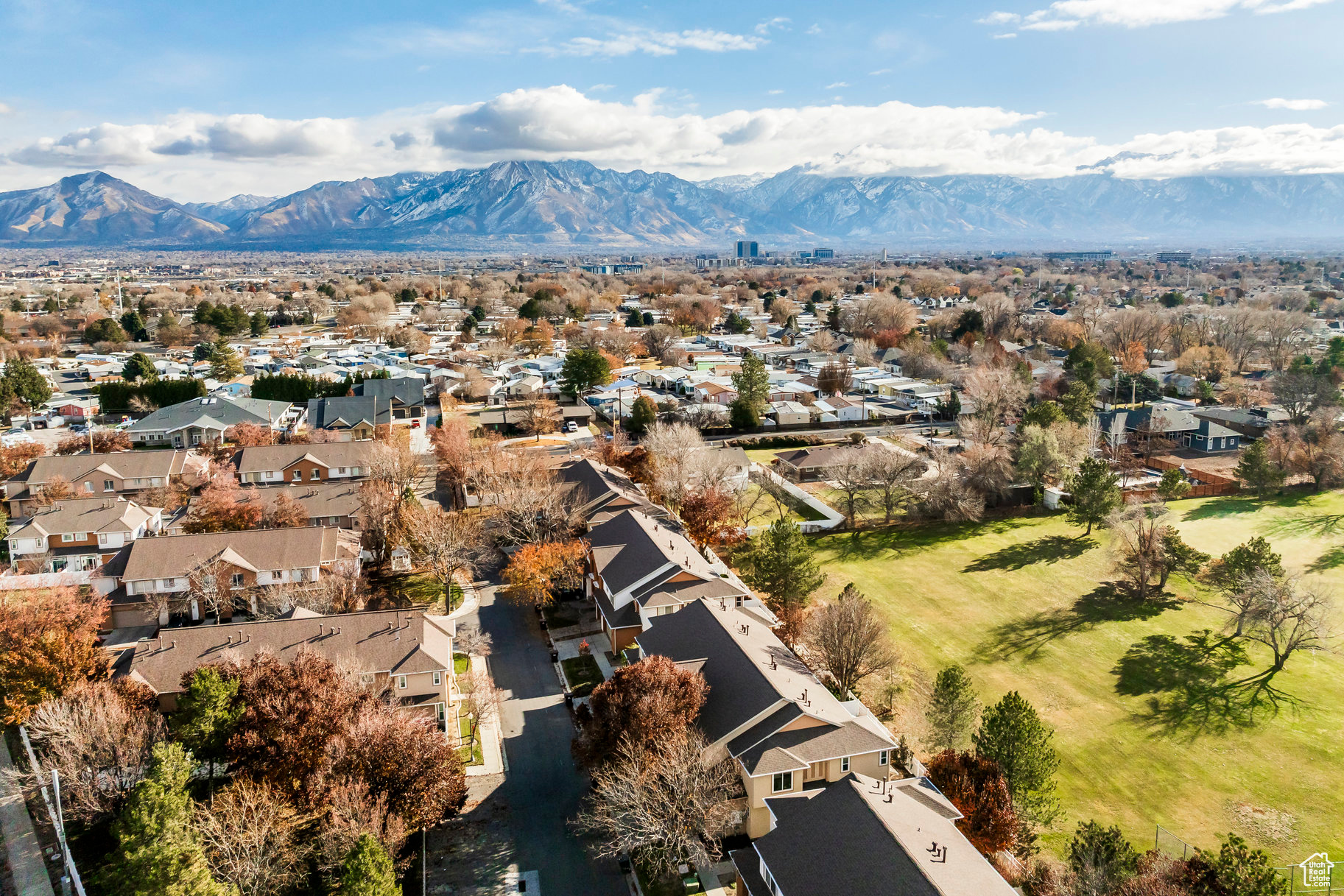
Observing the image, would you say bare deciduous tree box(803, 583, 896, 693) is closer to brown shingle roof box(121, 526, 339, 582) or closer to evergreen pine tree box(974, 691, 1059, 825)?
evergreen pine tree box(974, 691, 1059, 825)

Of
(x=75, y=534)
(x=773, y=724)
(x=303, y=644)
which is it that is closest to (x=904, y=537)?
(x=773, y=724)

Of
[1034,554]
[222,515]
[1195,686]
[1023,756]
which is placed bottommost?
[1195,686]

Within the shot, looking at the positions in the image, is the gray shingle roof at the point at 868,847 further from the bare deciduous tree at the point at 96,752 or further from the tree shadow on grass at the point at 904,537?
the tree shadow on grass at the point at 904,537

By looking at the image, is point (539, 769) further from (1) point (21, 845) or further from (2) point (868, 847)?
(1) point (21, 845)

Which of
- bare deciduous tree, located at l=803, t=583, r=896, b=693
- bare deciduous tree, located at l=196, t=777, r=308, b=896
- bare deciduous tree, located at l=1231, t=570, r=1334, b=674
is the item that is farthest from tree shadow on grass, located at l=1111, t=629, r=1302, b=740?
bare deciduous tree, located at l=196, t=777, r=308, b=896

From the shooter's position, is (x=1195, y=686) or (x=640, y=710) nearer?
(x=640, y=710)

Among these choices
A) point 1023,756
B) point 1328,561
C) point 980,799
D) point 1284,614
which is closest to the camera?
point 980,799

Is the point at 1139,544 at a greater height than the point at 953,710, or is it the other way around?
the point at 1139,544
